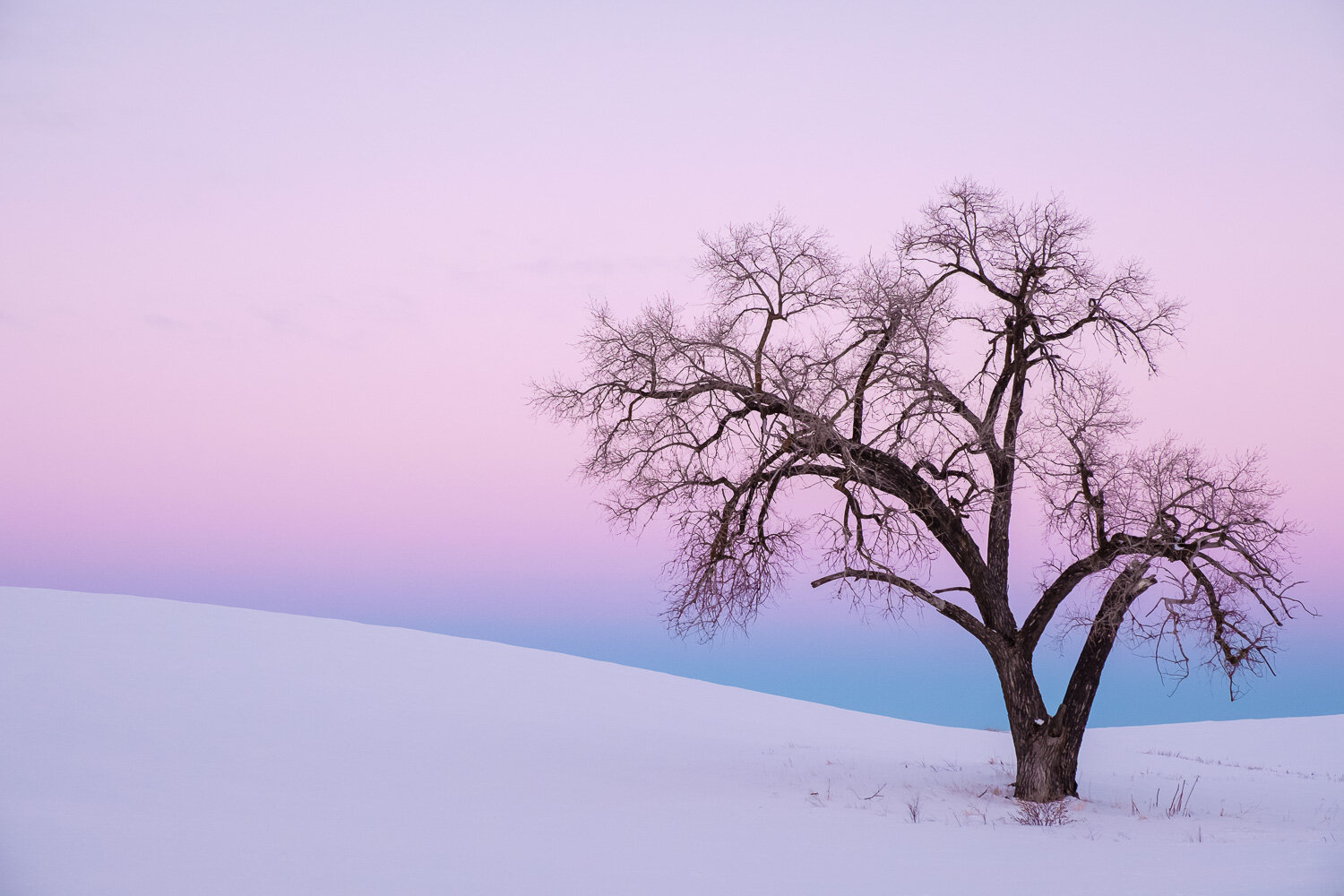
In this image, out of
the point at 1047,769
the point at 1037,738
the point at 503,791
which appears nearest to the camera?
the point at 503,791

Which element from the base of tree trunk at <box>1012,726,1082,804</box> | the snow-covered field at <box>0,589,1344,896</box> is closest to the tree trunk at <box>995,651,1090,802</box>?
the base of tree trunk at <box>1012,726,1082,804</box>

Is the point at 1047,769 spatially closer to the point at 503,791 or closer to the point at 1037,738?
the point at 1037,738

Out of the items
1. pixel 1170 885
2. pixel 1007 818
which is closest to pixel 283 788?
pixel 1007 818

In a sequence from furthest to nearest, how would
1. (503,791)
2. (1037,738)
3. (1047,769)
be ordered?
1. (1037,738)
2. (1047,769)
3. (503,791)

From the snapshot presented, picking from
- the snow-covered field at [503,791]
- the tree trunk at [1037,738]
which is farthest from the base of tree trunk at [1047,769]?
the snow-covered field at [503,791]

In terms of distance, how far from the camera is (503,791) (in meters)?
13.0

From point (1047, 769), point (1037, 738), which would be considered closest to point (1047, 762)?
point (1047, 769)

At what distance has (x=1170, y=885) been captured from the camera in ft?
27.4

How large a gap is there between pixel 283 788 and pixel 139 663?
8.84m

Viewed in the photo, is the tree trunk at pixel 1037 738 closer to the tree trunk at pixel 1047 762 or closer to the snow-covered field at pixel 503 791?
the tree trunk at pixel 1047 762

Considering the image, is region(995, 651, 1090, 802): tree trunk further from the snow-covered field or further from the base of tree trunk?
the snow-covered field

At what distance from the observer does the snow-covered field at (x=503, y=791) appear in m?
8.98

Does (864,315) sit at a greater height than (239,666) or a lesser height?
greater

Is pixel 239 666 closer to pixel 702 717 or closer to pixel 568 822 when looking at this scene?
pixel 702 717
